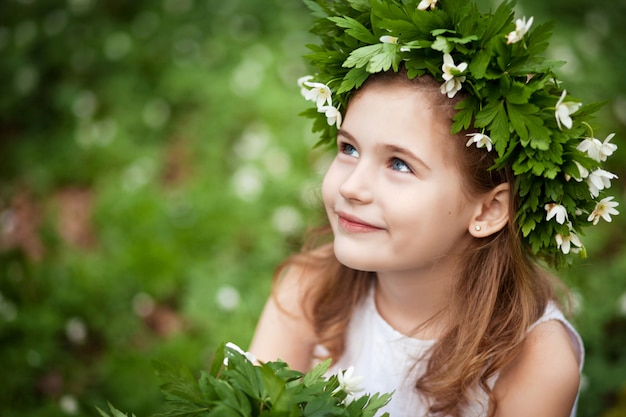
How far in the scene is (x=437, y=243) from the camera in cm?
205

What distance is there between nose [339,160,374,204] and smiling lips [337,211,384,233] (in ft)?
0.20

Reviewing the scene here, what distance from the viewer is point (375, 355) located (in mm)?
2432

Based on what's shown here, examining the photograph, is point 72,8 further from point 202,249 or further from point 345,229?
point 345,229

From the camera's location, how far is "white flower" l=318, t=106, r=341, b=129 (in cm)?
206

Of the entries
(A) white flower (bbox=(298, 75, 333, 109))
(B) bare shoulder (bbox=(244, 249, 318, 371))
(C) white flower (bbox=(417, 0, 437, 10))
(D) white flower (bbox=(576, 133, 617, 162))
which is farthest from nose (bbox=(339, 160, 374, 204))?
(B) bare shoulder (bbox=(244, 249, 318, 371))

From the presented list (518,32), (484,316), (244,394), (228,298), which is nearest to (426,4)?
(518,32)

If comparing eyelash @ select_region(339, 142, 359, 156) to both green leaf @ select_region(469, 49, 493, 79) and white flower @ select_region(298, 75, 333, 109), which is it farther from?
green leaf @ select_region(469, 49, 493, 79)

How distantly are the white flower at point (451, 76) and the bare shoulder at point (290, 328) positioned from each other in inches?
38.9

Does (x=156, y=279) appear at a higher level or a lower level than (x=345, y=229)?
lower

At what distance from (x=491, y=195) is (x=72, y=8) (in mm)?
4569

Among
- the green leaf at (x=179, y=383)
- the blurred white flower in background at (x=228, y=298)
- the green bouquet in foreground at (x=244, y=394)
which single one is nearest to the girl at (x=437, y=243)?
the green bouquet in foreground at (x=244, y=394)

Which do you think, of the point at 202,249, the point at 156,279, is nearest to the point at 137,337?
the point at 156,279

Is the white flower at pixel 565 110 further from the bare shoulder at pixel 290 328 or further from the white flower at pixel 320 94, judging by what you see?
the bare shoulder at pixel 290 328

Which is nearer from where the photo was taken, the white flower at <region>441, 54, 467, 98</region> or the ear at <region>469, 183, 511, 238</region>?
the white flower at <region>441, 54, 467, 98</region>
